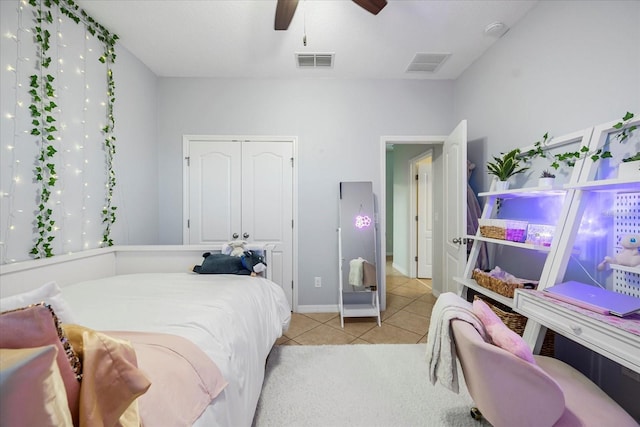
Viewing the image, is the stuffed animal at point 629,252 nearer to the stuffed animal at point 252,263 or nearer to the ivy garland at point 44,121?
the stuffed animal at point 252,263

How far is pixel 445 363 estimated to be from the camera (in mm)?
1153

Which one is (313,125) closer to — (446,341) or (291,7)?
(291,7)

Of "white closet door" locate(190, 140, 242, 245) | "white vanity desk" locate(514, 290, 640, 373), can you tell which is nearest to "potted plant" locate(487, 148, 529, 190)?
"white vanity desk" locate(514, 290, 640, 373)

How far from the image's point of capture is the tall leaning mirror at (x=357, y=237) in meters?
2.81

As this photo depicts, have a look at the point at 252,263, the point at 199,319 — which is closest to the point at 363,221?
the point at 252,263

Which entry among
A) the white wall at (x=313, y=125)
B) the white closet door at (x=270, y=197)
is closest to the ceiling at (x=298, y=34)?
the white wall at (x=313, y=125)

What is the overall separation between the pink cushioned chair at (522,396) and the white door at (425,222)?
3.54 m

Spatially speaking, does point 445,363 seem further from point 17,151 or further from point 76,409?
point 17,151

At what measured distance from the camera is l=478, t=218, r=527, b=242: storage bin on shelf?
176 centimetres

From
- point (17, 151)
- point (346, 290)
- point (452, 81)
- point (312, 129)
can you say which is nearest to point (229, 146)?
point (312, 129)

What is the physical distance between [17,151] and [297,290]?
8.35 feet

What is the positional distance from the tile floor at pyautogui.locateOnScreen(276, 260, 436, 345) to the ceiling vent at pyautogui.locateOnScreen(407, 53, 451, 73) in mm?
2796

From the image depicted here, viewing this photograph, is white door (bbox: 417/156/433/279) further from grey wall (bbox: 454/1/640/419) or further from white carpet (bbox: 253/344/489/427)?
white carpet (bbox: 253/344/489/427)

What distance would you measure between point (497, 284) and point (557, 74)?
1.55 m
